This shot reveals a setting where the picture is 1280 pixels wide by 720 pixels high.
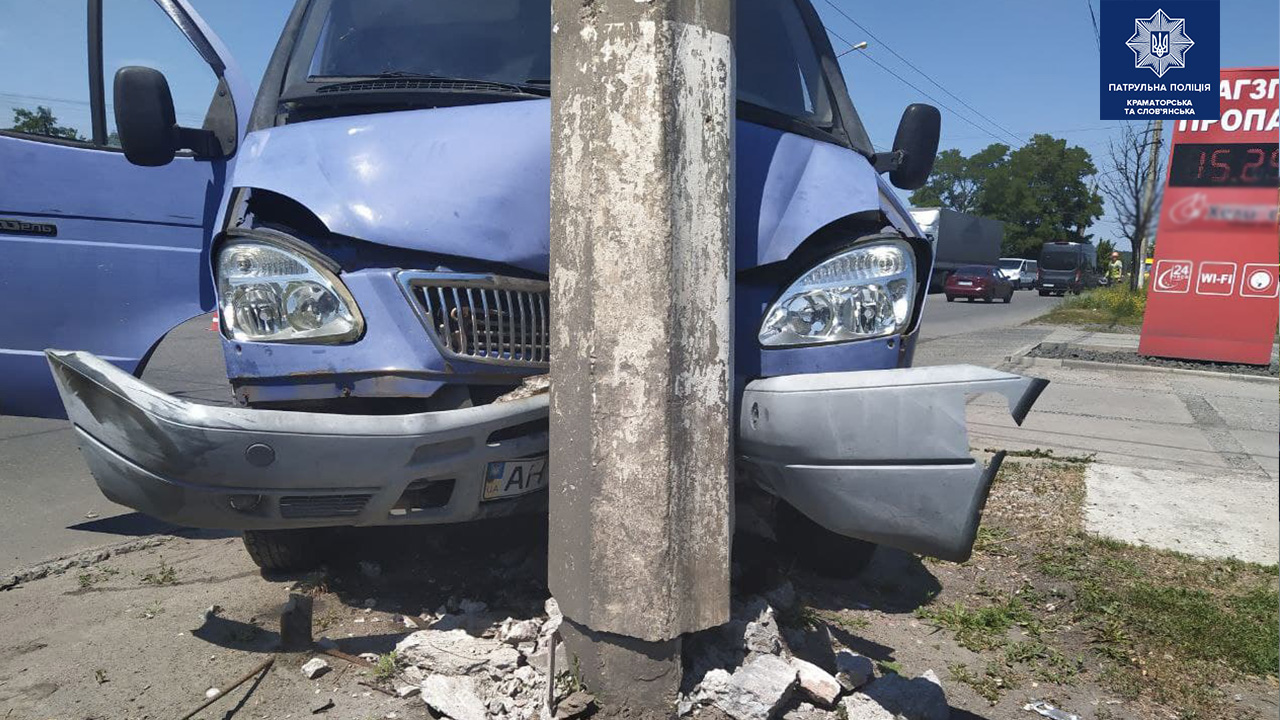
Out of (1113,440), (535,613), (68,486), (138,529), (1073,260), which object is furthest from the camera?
(1073,260)

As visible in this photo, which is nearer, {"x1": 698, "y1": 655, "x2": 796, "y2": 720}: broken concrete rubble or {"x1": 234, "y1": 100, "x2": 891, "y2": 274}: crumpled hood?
{"x1": 698, "y1": 655, "x2": 796, "y2": 720}: broken concrete rubble

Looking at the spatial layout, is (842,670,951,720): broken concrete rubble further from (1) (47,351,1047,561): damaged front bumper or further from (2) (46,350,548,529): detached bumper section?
(2) (46,350,548,529): detached bumper section

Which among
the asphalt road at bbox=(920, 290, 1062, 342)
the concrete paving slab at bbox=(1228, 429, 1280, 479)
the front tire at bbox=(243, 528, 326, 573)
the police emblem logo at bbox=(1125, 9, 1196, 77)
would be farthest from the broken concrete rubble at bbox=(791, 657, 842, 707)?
the asphalt road at bbox=(920, 290, 1062, 342)

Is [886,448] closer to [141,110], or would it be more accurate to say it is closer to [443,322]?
[443,322]

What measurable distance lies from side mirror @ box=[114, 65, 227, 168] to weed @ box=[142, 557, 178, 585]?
1.62 meters

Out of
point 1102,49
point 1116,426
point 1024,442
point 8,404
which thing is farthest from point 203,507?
point 1116,426

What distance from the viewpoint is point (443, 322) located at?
2.61m

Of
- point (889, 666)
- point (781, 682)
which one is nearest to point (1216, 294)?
point (889, 666)

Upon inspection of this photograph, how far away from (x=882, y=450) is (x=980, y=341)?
48.8 ft

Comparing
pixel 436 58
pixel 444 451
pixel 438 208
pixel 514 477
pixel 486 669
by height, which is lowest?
pixel 486 669

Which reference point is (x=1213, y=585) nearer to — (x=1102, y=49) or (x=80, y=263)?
(x=1102, y=49)

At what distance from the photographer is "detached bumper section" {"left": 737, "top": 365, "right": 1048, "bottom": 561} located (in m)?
2.33

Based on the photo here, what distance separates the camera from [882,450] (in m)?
2.39

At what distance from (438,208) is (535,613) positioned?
1.43 meters
